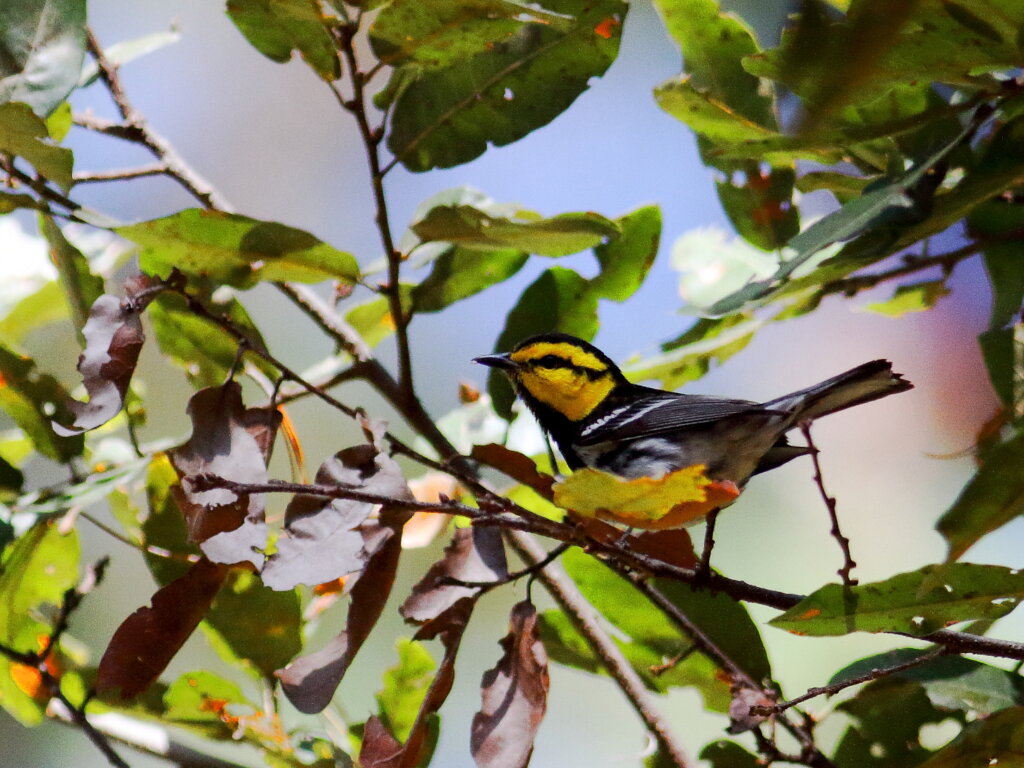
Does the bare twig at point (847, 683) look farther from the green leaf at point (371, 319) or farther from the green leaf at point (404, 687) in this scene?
the green leaf at point (371, 319)

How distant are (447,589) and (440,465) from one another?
188 millimetres

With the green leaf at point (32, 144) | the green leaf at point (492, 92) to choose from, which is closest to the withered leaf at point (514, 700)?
the green leaf at point (492, 92)

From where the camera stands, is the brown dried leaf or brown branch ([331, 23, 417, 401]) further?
brown branch ([331, 23, 417, 401])

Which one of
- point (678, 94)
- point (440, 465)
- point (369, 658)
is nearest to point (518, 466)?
point (440, 465)

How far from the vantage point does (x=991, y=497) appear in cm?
66

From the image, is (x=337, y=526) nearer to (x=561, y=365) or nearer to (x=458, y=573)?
(x=458, y=573)

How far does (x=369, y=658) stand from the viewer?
2896 millimetres

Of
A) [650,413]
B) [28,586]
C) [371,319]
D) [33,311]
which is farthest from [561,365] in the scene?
[28,586]

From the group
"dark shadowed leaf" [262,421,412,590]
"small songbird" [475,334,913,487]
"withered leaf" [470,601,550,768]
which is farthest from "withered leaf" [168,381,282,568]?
"small songbird" [475,334,913,487]

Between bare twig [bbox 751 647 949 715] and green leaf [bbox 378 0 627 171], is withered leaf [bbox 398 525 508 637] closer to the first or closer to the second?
bare twig [bbox 751 647 949 715]

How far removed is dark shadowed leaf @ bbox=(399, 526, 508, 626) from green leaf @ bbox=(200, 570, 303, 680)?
33 centimetres

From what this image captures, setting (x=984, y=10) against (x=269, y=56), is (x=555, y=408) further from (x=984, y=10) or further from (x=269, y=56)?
(x=984, y=10)

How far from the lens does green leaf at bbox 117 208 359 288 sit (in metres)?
1.22

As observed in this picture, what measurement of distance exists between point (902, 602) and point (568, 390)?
1.40 meters
